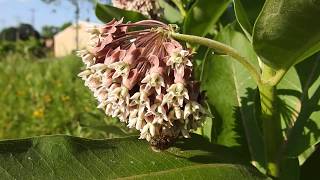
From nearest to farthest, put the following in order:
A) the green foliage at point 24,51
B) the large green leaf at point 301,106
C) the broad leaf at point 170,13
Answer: the large green leaf at point 301,106
the broad leaf at point 170,13
the green foliage at point 24,51

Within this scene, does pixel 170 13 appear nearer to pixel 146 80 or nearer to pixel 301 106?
pixel 301 106

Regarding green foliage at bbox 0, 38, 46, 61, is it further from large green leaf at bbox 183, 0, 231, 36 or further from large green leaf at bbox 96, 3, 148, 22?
large green leaf at bbox 183, 0, 231, 36

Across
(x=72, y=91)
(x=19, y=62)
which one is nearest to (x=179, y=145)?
(x=72, y=91)

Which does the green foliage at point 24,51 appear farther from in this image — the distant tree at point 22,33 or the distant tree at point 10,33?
the distant tree at point 10,33

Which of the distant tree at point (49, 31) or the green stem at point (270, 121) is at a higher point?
the green stem at point (270, 121)

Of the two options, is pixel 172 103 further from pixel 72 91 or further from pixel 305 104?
pixel 72 91

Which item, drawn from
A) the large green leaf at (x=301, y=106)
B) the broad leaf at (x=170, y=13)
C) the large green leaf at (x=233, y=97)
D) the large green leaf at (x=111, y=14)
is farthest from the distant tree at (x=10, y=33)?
the large green leaf at (x=301, y=106)

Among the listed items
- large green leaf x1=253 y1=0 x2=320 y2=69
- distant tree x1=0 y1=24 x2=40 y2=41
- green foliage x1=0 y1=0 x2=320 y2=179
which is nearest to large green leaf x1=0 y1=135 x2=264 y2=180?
green foliage x1=0 y1=0 x2=320 y2=179
